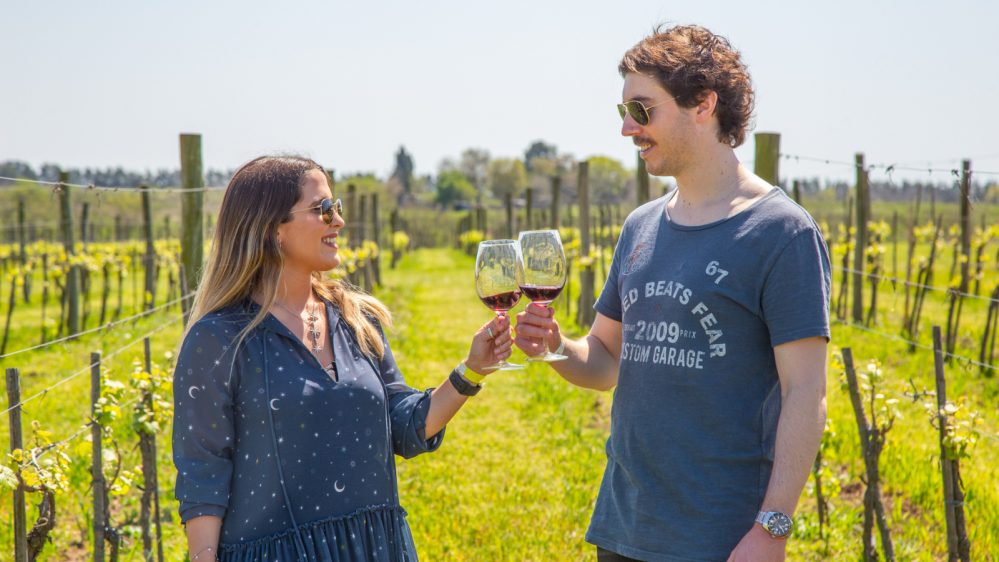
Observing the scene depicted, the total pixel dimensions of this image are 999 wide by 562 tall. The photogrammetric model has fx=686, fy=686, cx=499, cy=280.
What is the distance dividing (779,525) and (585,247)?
713cm

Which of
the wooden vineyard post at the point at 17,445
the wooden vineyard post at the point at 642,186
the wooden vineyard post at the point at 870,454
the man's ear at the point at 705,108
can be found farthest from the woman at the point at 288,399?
the wooden vineyard post at the point at 642,186

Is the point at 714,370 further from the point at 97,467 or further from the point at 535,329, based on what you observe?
the point at 97,467

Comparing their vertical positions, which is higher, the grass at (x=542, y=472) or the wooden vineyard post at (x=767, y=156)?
the wooden vineyard post at (x=767, y=156)

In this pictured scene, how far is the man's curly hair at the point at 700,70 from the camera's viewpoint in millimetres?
1609

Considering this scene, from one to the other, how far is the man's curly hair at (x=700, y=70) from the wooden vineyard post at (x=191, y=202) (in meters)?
2.99

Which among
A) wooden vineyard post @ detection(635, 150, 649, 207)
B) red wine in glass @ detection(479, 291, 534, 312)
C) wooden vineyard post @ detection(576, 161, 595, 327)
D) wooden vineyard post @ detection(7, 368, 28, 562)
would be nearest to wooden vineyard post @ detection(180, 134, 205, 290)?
wooden vineyard post @ detection(7, 368, 28, 562)

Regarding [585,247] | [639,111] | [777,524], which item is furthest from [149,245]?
[777,524]

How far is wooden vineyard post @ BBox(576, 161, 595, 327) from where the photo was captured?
8.21 meters

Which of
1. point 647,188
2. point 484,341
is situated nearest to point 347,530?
point 484,341

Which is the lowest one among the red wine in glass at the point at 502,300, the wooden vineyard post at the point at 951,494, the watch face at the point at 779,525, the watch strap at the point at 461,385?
the wooden vineyard post at the point at 951,494

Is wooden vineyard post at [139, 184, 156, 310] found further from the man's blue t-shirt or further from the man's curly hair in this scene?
the man's blue t-shirt

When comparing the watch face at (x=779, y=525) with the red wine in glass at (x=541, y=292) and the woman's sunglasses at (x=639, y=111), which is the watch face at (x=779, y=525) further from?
the woman's sunglasses at (x=639, y=111)

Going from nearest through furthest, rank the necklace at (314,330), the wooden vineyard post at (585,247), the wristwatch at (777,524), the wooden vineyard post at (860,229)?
the wristwatch at (777,524)
the necklace at (314,330)
the wooden vineyard post at (860,229)
the wooden vineyard post at (585,247)

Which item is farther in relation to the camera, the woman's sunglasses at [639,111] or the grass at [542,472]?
the grass at [542,472]
